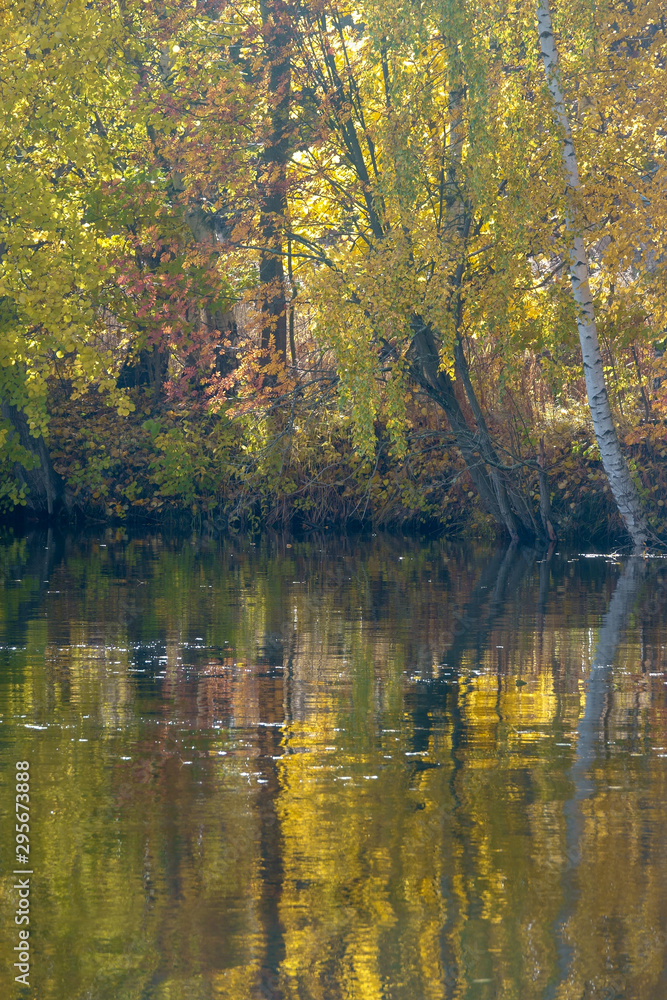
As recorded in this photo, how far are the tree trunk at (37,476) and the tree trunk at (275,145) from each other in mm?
5473

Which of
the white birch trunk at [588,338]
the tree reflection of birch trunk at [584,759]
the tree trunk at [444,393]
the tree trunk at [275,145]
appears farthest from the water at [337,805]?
the tree trunk at [275,145]

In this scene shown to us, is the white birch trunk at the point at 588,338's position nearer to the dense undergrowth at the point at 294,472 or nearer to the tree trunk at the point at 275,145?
the dense undergrowth at the point at 294,472

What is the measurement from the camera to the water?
16.9 ft

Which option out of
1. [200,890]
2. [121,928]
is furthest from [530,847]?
[121,928]

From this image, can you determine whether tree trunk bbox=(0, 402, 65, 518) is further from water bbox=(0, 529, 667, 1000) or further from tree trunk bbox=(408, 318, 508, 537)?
water bbox=(0, 529, 667, 1000)

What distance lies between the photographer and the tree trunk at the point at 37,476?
30.5 meters

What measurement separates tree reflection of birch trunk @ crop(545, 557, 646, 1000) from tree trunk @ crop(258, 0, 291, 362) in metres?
12.3

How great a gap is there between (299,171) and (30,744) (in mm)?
19736

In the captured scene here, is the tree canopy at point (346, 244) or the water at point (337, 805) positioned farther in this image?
the tree canopy at point (346, 244)

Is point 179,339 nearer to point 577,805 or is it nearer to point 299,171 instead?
point 299,171

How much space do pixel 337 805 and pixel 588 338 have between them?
16.4 m

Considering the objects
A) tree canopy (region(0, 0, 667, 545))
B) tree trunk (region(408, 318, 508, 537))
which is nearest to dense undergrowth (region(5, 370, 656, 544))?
tree canopy (region(0, 0, 667, 545))

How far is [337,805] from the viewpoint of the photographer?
23.5 ft

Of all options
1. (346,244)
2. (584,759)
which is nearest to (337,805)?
(584,759)
